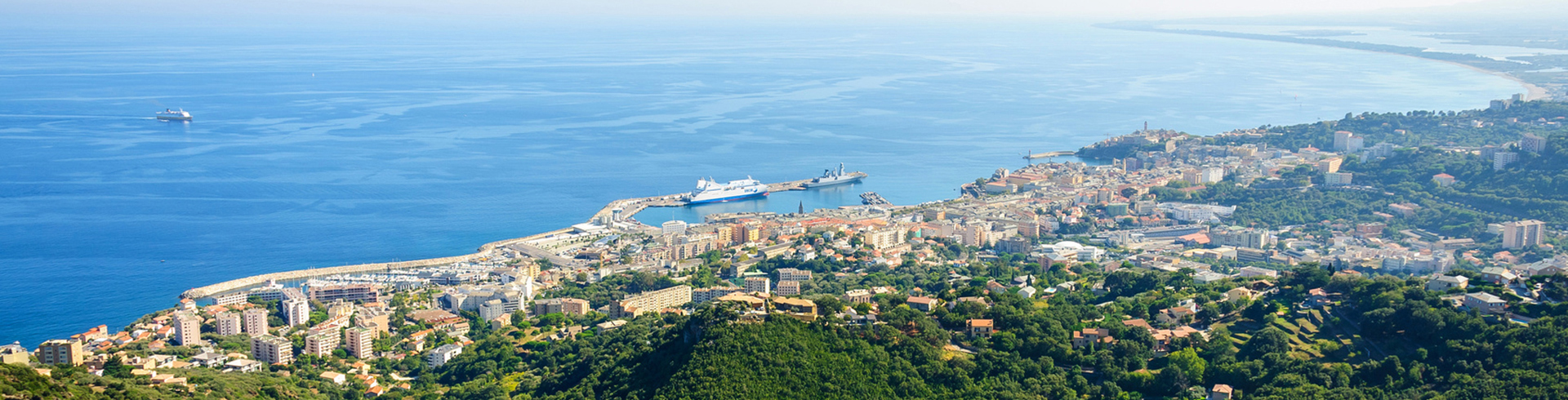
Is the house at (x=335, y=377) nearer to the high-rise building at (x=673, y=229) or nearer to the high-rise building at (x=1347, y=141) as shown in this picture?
the high-rise building at (x=673, y=229)

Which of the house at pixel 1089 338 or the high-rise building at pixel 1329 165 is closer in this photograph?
the house at pixel 1089 338

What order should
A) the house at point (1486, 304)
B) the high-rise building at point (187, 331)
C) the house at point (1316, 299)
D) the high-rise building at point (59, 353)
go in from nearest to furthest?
the house at point (1486, 304) → the high-rise building at point (59, 353) → the house at point (1316, 299) → the high-rise building at point (187, 331)

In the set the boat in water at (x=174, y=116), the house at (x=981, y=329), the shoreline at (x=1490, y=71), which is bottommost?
the shoreline at (x=1490, y=71)

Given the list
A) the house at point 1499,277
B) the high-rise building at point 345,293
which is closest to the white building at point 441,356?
the high-rise building at point 345,293

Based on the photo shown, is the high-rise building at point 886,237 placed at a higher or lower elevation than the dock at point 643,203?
higher

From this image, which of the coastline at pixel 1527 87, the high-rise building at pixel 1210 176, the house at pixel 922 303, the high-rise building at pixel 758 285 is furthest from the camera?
the coastline at pixel 1527 87

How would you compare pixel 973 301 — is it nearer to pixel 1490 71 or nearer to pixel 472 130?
pixel 472 130

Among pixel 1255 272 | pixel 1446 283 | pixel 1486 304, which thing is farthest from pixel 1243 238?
pixel 1486 304
